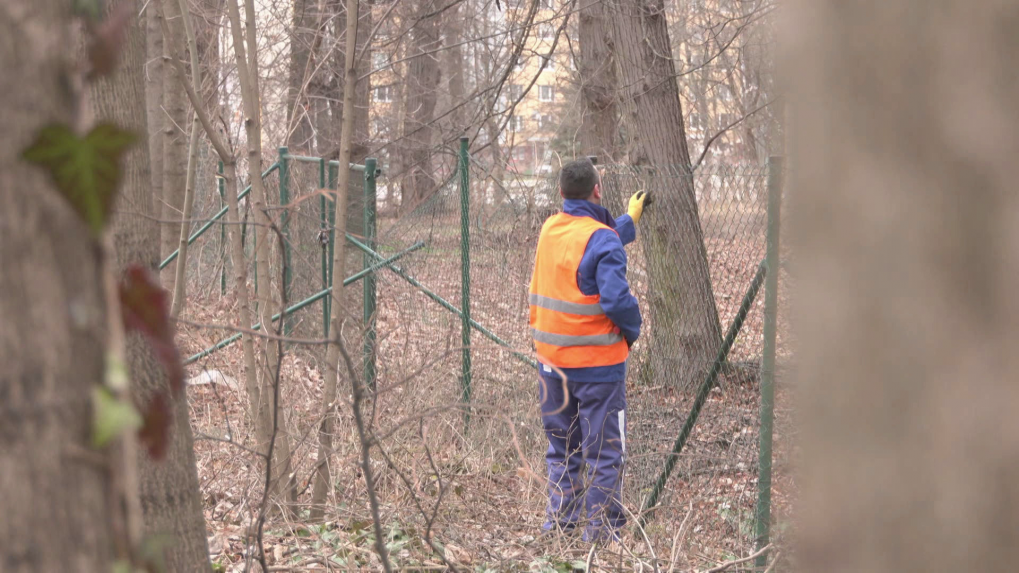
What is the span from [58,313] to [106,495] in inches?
5.9

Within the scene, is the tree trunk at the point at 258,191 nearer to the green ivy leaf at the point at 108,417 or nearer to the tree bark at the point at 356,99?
the green ivy leaf at the point at 108,417

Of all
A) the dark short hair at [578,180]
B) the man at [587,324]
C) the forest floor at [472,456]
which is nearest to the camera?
the forest floor at [472,456]

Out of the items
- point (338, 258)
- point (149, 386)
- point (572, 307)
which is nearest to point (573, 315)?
point (572, 307)

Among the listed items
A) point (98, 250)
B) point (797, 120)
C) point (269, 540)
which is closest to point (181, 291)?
point (269, 540)

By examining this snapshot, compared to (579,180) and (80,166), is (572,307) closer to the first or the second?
(579,180)

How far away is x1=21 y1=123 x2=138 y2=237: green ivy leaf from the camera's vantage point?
642 millimetres

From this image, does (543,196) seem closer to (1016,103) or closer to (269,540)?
(269,540)

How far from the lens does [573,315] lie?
4.61 m

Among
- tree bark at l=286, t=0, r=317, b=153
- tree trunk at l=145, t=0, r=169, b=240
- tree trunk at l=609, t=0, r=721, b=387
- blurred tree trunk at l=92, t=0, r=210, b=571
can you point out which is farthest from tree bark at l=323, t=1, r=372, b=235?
blurred tree trunk at l=92, t=0, r=210, b=571

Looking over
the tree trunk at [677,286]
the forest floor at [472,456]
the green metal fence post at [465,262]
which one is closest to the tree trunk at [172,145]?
the forest floor at [472,456]

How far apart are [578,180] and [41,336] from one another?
4095 mm

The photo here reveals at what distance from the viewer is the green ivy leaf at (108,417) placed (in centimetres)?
64

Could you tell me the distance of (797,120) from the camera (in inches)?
18.2

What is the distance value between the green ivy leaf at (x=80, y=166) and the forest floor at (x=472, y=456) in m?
1.77
